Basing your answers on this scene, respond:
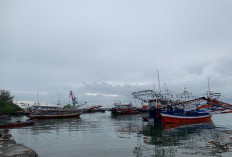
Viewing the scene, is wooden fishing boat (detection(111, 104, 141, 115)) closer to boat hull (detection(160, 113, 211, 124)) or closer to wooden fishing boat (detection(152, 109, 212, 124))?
wooden fishing boat (detection(152, 109, 212, 124))

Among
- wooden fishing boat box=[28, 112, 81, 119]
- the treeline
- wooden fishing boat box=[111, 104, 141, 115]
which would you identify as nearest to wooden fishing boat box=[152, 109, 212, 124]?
wooden fishing boat box=[28, 112, 81, 119]

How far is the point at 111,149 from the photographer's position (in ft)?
59.1

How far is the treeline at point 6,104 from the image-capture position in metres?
86.9

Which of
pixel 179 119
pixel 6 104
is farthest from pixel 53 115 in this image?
pixel 179 119

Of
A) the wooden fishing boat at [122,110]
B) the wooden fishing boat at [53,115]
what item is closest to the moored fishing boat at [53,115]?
the wooden fishing boat at [53,115]

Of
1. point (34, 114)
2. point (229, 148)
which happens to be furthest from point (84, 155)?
point (34, 114)

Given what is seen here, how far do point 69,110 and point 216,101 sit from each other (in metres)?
54.0

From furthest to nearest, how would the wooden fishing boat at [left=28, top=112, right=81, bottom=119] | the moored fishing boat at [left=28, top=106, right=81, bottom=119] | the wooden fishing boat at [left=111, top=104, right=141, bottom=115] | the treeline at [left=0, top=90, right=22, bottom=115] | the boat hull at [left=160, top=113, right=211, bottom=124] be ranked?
the wooden fishing boat at [left=111, top=104, right=141, bottom=115], the treeline at [left=0, top=90, right=22, bottom=115], the moored fishing boat at [left=28, top=106, right=81, bottom=119], the wooden fishing boat at [left=28, top=112, right=81, bottom=119], the boat hull at [left=160, top=113, right=211, bottom=124]

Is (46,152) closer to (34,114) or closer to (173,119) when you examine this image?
(173,119)

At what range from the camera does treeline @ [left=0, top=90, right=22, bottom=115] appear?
86.9m

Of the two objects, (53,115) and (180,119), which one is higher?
(180,119)

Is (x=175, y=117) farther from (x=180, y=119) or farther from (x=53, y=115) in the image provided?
(x=53, y=115)

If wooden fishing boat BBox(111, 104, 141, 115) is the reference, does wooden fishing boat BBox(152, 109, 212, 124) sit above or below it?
above

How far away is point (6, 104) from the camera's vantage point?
9250 cm
